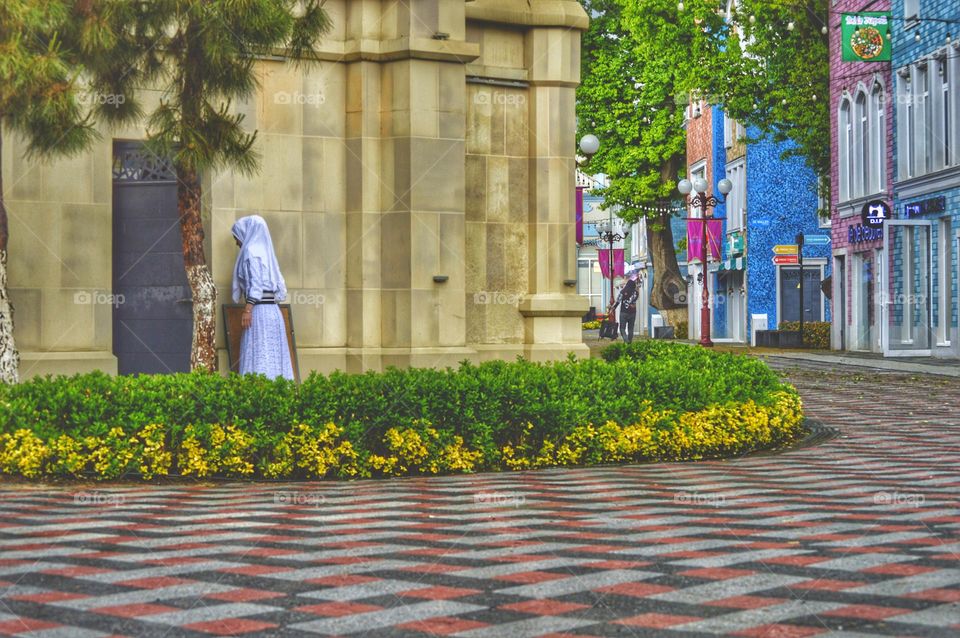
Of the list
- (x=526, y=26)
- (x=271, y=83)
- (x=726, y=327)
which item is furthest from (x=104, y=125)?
(x=726, y=327)

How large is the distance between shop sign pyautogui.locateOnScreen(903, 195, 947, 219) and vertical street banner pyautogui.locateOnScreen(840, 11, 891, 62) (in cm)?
375

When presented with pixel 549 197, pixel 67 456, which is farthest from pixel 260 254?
pixel 549 197

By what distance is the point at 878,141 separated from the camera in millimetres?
38719

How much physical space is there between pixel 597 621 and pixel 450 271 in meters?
11.0

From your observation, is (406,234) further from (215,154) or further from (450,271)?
(215,154)

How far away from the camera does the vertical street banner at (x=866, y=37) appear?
118ft

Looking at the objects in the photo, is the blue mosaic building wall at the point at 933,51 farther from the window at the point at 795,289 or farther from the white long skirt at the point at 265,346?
the white long skirt at the point at 265,346

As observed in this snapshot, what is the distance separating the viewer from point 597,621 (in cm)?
A: 559

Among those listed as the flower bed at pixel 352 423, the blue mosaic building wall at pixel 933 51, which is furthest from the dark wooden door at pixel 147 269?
the blue mosaic building wall at pixel 933 51

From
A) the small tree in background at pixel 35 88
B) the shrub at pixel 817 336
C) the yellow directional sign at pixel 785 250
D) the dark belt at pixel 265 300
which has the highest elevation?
the yellow directional sign at pixel 785 250

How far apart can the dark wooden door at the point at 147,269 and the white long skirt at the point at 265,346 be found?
249cm

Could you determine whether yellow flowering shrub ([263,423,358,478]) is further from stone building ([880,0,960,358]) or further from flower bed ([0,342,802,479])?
stone building ([880,0,960,358])

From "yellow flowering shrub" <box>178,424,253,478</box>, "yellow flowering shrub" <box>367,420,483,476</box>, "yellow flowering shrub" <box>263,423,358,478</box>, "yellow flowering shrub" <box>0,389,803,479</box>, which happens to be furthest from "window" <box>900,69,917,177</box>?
"yellow flowering shrub" <box>178,424,253,478</box>

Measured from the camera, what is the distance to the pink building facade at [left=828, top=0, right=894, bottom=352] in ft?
125
